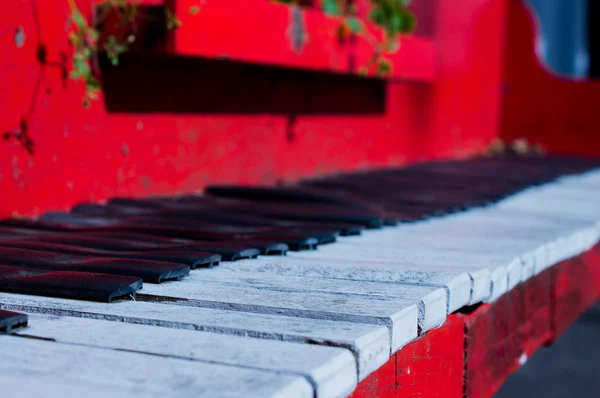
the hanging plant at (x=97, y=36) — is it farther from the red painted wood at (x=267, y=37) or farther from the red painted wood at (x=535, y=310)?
the red painted wood at (x=535, y=310)

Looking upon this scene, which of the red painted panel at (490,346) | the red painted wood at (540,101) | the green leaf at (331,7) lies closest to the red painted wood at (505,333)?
the red painted panel at (490,346)

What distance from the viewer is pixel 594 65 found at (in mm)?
7070

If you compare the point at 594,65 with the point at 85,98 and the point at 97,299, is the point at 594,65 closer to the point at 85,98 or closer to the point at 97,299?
the point at 85,98

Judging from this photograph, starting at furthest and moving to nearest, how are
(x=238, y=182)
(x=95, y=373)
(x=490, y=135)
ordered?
(x=490, y=135) → (x=238, y=182) → (x=95, y=373)

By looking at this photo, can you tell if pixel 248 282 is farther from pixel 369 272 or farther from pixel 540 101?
pixel 540 101

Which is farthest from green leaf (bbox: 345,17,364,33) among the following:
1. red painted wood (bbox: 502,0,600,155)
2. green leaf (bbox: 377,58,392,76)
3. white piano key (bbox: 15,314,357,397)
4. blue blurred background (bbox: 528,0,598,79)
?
blue blurred background (bbox: 528,0,598,79)

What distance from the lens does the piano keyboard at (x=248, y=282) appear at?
91 cm

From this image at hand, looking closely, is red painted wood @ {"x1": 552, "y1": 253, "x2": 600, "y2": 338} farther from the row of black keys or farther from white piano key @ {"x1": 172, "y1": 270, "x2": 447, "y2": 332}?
white piano key @ {"x1": 172, "y1": 270, "x2": 447, "y2": 332}

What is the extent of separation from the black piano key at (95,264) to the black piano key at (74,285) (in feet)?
0.22

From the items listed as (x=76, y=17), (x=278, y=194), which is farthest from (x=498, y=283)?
(x=76, y=17)

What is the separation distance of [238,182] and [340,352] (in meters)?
2.13

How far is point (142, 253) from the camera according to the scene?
156 centimetres

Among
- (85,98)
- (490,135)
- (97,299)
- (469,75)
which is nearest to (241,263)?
(97,299)

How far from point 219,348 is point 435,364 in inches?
18.9
